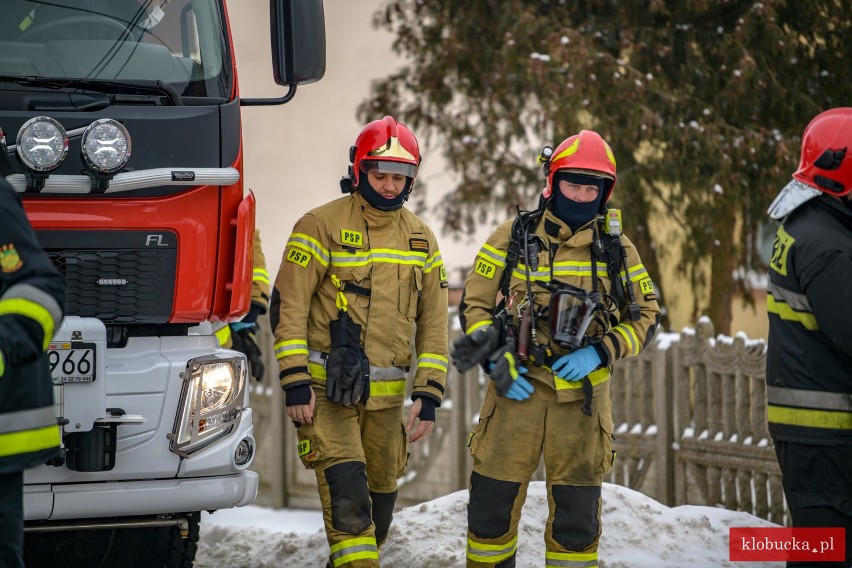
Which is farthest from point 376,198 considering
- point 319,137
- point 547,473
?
point 319,137

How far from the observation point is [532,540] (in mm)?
7141

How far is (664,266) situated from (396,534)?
7.15 m

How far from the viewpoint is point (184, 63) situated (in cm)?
→ 552

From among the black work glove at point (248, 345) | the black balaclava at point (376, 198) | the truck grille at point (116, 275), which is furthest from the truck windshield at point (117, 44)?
the black work glove at point (248, 345)

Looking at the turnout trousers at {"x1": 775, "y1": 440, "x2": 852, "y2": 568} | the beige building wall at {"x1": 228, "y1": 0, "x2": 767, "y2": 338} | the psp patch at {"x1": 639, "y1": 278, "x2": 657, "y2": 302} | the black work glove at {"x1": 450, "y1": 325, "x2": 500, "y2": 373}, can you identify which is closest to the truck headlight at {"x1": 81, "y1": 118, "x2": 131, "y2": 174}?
the black work glove at {"x1": 450, "y1": 325, "x2": 500, "y2": 373}

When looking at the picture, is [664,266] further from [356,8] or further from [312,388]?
[312,388]

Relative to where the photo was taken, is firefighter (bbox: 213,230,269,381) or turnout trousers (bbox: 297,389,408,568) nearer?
turnout trousers (bbox: 297,389,408,568)

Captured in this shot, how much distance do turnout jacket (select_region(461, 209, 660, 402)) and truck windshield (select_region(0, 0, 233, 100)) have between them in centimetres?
141

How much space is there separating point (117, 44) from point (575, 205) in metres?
2.12

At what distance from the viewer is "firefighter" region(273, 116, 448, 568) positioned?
555 centimetres

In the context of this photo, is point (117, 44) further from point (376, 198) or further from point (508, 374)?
point (508, 374)

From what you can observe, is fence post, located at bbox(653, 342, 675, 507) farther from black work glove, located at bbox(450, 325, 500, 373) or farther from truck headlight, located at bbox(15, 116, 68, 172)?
truck headlight, located at bbox(15, 116, 68, 172)

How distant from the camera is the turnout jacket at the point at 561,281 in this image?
18.2 ft

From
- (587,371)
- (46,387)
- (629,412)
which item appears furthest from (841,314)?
(629,412)
